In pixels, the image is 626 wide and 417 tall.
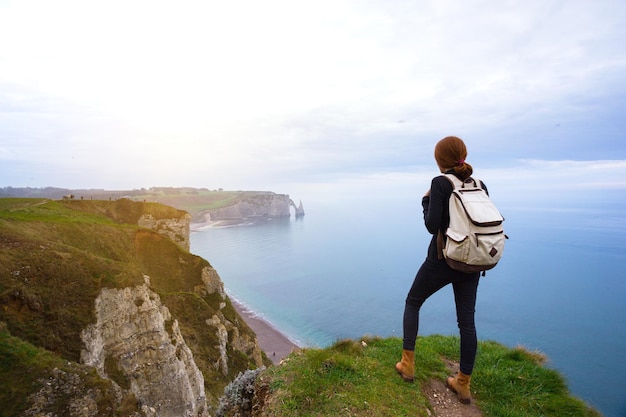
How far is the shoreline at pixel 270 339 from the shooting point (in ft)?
161

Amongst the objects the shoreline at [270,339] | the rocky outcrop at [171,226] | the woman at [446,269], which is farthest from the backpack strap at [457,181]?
the rocky outcrop at [171,226]

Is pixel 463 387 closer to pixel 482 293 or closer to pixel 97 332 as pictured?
pixel 97 332

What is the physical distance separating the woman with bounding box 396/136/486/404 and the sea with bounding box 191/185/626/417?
16490 mm

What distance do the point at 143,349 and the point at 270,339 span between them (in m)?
38.8

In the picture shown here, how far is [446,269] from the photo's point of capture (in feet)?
14.7

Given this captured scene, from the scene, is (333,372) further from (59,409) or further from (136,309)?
(136,309)

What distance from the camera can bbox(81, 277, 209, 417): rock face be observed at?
17875 millimetres

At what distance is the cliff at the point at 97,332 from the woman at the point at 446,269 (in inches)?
577

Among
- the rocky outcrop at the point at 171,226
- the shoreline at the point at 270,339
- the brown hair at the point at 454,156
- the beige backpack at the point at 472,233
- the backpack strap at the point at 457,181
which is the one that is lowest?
the shoreline at the point at 270,339

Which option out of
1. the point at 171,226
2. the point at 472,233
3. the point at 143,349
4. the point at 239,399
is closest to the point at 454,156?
the point at 472,233

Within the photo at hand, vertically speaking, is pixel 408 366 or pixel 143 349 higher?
pixel 408 366

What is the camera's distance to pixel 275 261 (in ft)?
380

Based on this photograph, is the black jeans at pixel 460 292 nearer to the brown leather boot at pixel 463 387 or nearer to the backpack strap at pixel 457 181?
the brown leather boot at pixel 463 387

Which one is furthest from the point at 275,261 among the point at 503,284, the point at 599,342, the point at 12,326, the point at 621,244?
the point at 621,244
